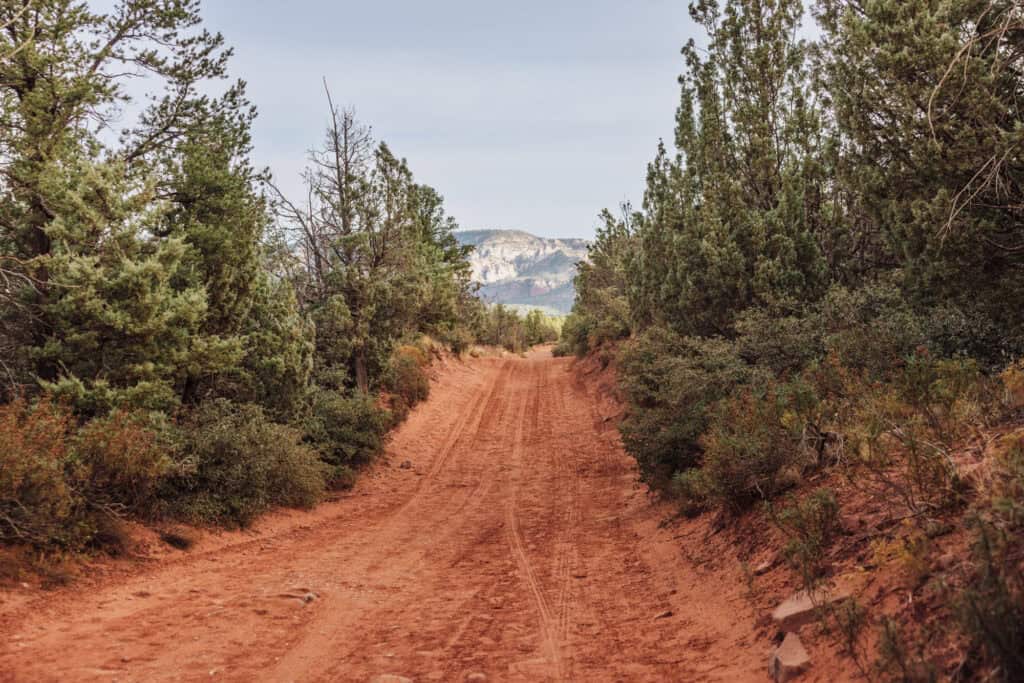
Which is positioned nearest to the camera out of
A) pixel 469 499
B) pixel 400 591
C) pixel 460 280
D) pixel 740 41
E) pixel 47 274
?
pixel 400 591

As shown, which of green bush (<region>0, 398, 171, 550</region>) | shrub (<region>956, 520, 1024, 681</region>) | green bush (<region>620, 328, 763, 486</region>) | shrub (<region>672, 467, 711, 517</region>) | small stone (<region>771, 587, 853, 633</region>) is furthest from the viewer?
green bush (<region>620, 328, 763, 486</region>)

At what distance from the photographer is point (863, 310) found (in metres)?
12.5

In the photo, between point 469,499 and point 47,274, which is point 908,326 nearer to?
point 469,499

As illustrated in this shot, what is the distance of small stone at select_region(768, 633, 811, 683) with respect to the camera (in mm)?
4340

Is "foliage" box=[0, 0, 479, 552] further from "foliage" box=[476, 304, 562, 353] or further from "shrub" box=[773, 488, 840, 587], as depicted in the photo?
"foliage" box=[476, 304, 562, 353]

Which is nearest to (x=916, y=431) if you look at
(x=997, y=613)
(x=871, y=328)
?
(x=997, y=613)

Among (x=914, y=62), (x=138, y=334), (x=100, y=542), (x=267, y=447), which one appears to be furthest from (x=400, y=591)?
(x=914, y=62)

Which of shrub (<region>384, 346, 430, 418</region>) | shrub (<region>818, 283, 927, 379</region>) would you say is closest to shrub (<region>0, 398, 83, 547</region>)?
shrub (<region>818, 283, 927, 379</region>)

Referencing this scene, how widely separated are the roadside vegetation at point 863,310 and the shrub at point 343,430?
615 cm

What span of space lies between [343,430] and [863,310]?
10994 mm

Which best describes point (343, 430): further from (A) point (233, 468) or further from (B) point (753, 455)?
(B) point (753, 455)

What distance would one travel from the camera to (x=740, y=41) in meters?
17.8

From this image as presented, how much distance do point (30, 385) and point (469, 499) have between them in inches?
303

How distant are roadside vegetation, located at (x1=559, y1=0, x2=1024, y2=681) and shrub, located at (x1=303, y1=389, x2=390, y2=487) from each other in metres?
6.15
